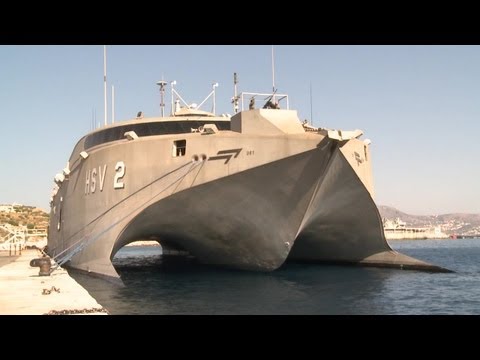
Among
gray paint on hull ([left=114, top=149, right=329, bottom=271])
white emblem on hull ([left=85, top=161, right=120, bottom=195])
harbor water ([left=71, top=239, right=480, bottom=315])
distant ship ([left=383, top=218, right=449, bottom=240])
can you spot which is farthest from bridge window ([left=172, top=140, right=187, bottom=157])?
distant ship ([left=383, top=218, right=449, bottom=240])

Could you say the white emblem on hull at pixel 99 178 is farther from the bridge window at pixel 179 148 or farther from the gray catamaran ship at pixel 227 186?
the bridge window at pixel 179 148

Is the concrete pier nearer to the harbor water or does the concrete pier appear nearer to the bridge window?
the harbor water

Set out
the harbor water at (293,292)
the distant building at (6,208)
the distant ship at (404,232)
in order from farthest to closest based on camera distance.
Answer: the distant ship at (404,232) < the distant building at (6,208) < the harbor water at (293,292)

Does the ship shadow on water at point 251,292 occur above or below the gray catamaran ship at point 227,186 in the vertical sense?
below

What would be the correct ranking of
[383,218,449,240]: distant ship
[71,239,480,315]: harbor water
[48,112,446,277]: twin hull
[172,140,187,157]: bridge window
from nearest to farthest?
[71,239,480,315]: harbor water < [48,112,446,277]: twin hull < [172,140,187,157]: bridge window < [383,218,449,240]: distant ship

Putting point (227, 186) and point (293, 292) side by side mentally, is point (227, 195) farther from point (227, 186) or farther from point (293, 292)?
point (293, 292)

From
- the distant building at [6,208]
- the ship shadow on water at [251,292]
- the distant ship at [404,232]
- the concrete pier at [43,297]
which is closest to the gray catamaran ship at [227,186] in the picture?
the ship shadow on water at [251,292]

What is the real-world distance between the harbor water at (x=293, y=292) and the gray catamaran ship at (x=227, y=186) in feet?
5.52

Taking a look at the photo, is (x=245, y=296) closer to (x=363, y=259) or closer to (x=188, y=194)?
(x=188, y=194)

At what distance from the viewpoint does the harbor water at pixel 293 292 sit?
15078mm

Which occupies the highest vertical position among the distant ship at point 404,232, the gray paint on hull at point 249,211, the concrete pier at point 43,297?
the gray paint on hull at point 249,211

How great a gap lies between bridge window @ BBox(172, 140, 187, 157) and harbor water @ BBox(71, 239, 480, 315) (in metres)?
5.61

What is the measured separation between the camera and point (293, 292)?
18.5m

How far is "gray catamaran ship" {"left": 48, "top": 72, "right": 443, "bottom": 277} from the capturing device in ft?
63.6
